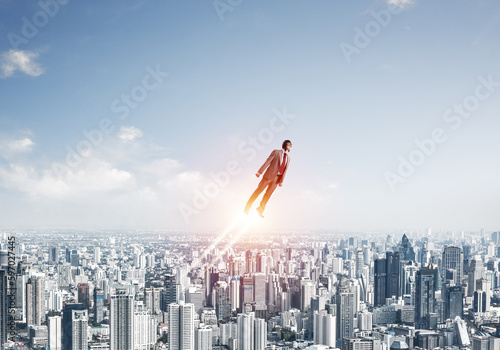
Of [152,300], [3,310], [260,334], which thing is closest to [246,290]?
[152,300]

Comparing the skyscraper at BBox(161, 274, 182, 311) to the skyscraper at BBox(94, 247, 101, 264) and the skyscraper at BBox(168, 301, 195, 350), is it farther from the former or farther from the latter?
the skyscraper at BBox(94, 247, 101, 264)

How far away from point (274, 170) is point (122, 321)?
7.27 metres

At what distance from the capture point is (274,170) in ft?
5.31

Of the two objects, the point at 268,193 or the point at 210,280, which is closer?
the point at 268,193

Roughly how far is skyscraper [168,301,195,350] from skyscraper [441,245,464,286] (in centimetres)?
885

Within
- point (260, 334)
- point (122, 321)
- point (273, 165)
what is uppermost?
point (273, 165)

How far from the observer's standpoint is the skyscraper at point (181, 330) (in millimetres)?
8094

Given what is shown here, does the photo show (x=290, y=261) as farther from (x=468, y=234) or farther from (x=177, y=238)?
(x=468, y=234)

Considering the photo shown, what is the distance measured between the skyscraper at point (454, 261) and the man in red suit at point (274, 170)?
13872 millimetres

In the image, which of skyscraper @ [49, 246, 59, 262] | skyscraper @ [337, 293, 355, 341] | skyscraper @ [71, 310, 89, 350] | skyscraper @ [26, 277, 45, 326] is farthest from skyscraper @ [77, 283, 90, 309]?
skyscraper @ [337, 293, 355, 341]

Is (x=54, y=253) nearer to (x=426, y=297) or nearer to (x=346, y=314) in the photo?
(x=346, y=314)

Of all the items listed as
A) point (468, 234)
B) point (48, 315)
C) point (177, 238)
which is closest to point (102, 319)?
point (48, 315)

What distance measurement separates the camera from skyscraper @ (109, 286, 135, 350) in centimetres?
801

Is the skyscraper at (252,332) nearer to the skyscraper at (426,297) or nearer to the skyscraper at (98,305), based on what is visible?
the skyscraper at (98,305)
